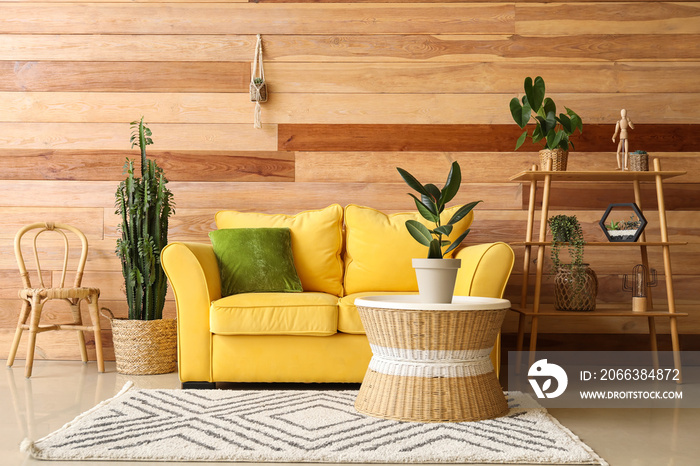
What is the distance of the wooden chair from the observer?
10.6 feet

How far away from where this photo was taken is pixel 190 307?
9.28 ft

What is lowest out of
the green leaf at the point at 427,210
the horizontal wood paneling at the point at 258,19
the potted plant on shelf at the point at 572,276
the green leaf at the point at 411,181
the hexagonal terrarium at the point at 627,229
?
the potted plant on shelf at the point at 572,276

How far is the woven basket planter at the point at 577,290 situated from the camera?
3.21 m

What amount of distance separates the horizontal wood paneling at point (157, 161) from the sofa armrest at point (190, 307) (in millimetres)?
1016

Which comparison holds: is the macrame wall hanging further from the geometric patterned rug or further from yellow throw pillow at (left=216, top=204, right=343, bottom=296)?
the geometric patterned rug

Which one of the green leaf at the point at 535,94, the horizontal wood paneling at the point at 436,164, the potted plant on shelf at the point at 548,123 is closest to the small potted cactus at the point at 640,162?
the potted plant on shelf at the point at 548,123

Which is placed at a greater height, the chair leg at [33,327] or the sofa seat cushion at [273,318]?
the sofa seat cushion at [273,318]

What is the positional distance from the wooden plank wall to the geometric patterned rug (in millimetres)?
1563

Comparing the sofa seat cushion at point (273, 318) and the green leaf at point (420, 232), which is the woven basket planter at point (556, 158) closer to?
the green leaf at point (420, 232)

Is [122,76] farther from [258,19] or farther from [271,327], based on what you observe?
[271,327]

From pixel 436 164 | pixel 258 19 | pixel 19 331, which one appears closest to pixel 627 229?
pixel 436 164

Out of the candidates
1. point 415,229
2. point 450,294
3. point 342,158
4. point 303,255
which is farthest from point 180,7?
point 450,294

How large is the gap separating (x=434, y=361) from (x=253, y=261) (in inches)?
49.2

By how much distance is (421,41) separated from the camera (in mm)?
3768
